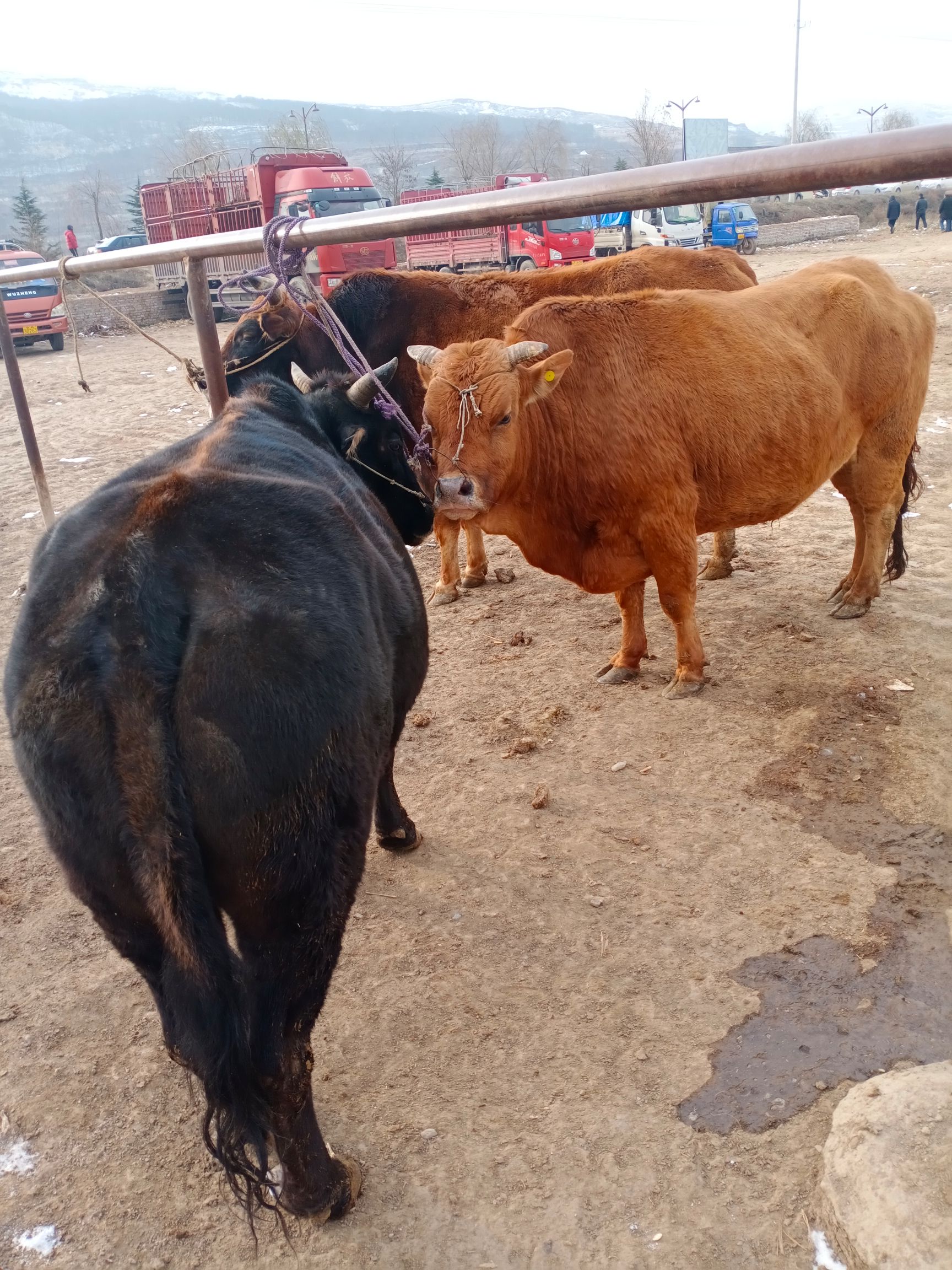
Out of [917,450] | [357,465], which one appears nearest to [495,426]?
[357,465]

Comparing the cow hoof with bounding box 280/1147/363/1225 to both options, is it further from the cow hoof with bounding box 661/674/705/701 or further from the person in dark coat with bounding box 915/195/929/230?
the person in dark coat with bounding box 915/195/929/230

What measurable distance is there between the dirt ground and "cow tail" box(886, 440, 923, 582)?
1.05 ft

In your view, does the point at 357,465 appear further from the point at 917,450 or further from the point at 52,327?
the point at 52,327

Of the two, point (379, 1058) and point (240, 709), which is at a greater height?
point (240, 709)

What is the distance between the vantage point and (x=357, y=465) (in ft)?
12.0

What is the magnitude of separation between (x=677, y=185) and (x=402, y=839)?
2.46 m

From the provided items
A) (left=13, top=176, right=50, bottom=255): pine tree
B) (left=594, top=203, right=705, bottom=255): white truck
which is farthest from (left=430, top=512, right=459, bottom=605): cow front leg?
(left=13, top=176, right=50, bottom=255): pine tree

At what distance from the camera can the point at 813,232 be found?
106 feet

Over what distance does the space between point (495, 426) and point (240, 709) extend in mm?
2479

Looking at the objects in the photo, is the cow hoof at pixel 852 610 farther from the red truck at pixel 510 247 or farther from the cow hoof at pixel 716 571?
the red truck at pixel 510 247

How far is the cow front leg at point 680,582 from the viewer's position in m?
4.49

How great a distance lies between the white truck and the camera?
1015 inches

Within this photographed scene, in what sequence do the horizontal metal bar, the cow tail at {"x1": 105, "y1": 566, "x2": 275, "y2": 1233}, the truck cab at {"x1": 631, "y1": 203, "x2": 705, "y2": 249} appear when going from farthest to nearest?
the truck cab at {"x1": 631, "y1": 203, "x2": 705, "y2": 249} < the horizontal metal bar < the cow tail at {"x1": 105, "y1": 566, "x2": 275, "y2": 1233}

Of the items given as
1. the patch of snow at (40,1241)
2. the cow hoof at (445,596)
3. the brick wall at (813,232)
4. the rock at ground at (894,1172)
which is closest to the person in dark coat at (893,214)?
the brick wall at (813,232)
